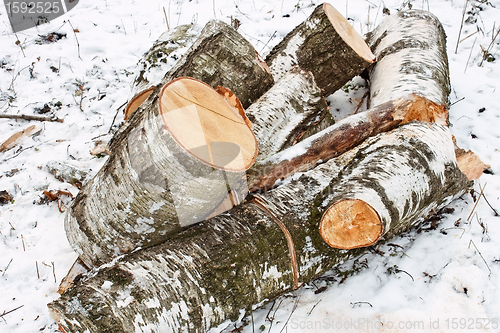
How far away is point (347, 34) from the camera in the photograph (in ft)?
8.93

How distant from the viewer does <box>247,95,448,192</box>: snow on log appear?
2.05 meters

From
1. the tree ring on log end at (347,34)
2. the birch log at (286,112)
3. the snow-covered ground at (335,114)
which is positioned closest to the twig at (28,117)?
the snow-covered ground at (335,114)

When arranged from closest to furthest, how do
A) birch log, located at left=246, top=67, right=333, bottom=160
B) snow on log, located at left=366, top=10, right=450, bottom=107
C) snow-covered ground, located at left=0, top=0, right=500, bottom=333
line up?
snow-covered ground, located at left=0, top=0, right=500, bottom=333
birch log, located at left=246, top=67, right=333, bottom=160
snow on log, located at left=366, top=10, right=450, bottom=107

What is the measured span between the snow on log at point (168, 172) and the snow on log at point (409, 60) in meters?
1.39

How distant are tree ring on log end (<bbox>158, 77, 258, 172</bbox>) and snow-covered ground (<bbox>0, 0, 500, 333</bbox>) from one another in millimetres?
961

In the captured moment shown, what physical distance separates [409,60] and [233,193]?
6.26 ft

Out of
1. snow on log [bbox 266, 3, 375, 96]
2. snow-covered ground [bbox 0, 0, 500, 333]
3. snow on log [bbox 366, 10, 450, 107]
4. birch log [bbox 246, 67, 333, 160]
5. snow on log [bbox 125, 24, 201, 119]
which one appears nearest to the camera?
snow-covered ground [bbox 0, 0, 500, 333]

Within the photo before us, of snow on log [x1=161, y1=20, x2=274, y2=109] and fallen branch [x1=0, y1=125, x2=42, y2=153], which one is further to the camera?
fallen branch [x1=0, y1=125, x2=42, y2=153]

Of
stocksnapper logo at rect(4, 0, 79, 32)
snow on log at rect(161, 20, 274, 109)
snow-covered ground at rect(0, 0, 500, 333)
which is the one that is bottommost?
snow-covered ground at rect(0, 0, 500, 333)

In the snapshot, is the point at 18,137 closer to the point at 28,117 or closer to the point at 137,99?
the point at 28,117

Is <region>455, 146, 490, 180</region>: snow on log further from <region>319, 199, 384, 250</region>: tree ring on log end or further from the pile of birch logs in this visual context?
<region>319, 199, 384, 250</region>: tree ring on log end

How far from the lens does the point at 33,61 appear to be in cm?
402

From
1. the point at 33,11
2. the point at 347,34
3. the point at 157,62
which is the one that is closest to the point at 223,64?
the point at 157,62

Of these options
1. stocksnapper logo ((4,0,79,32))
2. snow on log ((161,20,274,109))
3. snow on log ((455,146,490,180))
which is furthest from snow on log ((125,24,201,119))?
stocksnapper logo ((4,0,79,32))
